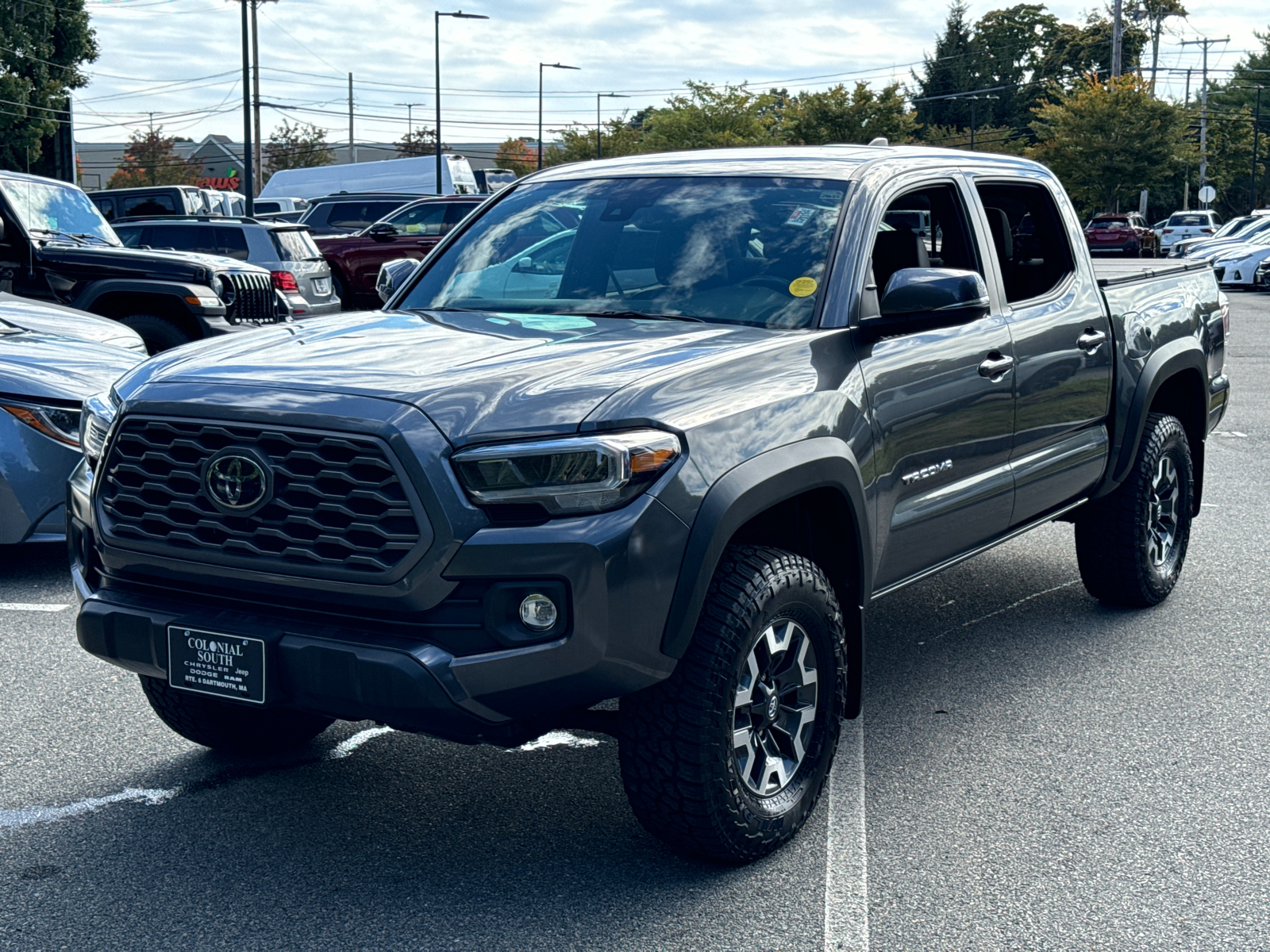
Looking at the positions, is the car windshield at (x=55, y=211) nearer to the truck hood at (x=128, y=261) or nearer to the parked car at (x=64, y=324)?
the truck hood at (x=128, y=261)

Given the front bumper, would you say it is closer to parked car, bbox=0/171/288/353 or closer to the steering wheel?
the steering wheel

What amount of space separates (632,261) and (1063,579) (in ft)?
11.0

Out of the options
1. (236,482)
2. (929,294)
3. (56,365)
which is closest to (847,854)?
(929,294)

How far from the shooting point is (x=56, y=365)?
22.4ft

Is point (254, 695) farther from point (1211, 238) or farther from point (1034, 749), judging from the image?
point (1211, 238)

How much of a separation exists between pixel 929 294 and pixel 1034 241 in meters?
2.18

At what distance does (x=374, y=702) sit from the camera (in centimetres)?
314

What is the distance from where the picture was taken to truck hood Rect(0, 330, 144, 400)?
652cm

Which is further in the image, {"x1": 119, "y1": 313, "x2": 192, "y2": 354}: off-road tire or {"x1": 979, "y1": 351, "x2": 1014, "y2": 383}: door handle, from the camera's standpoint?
{"x1": 119, "y1": 313, "x2": 192, "y2": 354}: off-road tire

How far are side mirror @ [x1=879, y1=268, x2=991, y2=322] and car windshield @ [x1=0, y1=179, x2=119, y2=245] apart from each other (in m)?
9.93

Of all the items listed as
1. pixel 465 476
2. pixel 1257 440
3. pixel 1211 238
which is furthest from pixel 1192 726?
pixel 1211 238

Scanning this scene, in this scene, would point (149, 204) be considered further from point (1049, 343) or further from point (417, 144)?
point (417, 144)

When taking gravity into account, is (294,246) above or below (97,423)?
above

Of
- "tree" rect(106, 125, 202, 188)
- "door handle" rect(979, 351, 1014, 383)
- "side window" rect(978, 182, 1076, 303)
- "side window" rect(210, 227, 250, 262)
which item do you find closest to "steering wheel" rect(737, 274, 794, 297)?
"door handle" rect(979, 351, 1014, 383)
